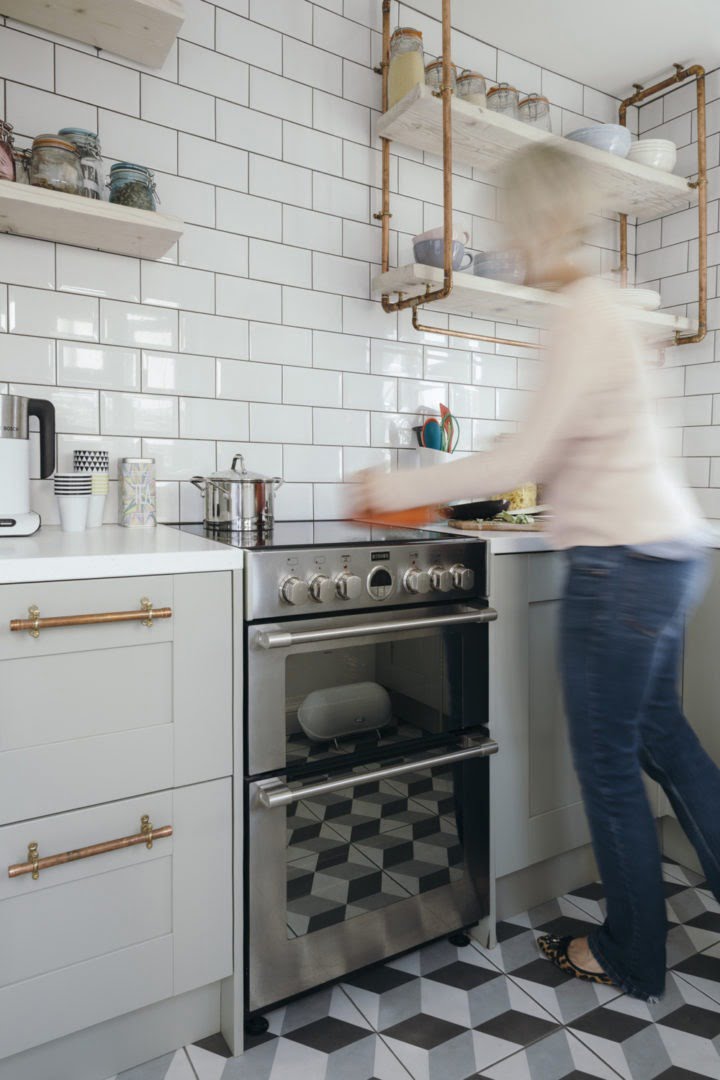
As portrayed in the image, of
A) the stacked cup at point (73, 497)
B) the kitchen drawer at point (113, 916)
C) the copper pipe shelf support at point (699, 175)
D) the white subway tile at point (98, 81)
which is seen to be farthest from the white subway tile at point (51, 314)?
the copper pipe shelf support at point (699, 175)

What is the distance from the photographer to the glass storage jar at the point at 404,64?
2.04 m

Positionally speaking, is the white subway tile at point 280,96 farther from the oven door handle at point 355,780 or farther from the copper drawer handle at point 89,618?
the oven door handle at point 355,780

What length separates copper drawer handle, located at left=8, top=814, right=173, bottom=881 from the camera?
118cm

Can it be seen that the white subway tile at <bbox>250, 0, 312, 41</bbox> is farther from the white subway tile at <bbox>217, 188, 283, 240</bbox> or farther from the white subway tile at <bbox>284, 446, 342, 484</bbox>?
the white subway tile at <bbox>284, 446, 342, 484</bbox>

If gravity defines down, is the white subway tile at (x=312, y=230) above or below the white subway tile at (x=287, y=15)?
below

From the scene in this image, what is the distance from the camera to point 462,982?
158 cm

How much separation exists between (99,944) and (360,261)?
184 cm

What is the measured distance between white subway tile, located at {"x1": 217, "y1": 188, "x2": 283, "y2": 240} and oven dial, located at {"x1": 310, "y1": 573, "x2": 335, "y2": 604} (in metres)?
1.10

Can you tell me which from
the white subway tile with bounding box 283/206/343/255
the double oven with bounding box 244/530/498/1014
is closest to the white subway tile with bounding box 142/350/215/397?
the white subway tile with bounding box 283/206/343/255

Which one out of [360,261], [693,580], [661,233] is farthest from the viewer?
[661,233]

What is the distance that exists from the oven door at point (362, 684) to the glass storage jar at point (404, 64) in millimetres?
1468

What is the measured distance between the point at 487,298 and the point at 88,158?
1117 mm

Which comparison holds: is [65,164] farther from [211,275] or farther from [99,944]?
[99,944]

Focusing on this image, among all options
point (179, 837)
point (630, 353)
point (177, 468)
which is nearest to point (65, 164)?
point (177, 468)
